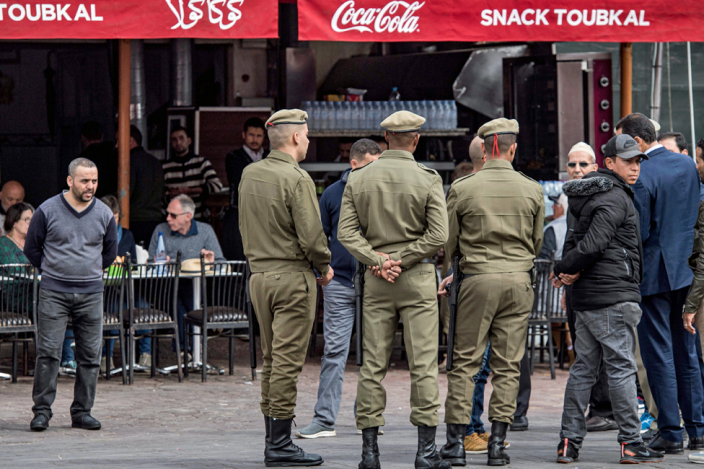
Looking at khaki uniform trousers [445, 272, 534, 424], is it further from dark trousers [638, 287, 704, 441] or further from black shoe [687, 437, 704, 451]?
black shoe [687, 437, 704, 451]

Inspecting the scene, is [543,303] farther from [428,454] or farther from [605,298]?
[428,454]

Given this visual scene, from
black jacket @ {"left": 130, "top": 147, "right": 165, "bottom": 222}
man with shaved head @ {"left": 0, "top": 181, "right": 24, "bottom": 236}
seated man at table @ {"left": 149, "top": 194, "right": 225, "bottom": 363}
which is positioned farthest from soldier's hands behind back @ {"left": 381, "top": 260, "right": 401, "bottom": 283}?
man with shaved head @ {"left": 0, "top": 181, "right": 24, "bottom": 236}

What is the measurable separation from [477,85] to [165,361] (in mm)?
5025

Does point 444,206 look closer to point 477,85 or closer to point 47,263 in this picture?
point 47,263

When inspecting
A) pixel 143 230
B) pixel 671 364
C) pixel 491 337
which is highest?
pixel 143 230

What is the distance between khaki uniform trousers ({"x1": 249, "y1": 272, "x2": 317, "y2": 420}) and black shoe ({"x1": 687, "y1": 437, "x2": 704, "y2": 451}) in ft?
7.74

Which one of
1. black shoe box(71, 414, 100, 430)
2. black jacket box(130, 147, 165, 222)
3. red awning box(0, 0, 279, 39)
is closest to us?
black shoe box(71, 414, 100, 430)

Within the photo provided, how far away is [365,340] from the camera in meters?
5.58

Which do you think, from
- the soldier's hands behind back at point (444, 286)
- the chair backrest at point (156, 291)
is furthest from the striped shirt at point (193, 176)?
the soldier's hands behind back at point (444, 286)

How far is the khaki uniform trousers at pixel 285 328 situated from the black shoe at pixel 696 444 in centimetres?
236

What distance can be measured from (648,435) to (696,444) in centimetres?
35

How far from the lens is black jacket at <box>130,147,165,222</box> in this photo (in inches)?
454

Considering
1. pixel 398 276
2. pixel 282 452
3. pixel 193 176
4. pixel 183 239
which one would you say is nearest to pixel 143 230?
pixel 193 176

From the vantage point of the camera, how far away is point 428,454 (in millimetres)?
5391
